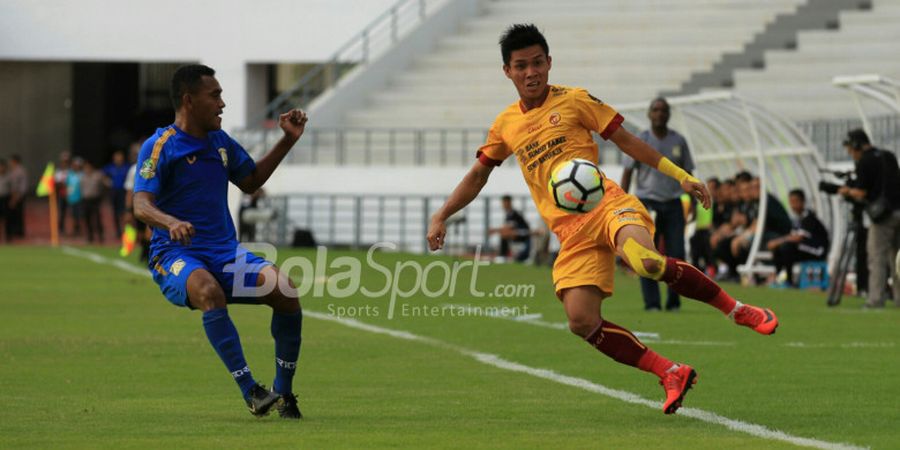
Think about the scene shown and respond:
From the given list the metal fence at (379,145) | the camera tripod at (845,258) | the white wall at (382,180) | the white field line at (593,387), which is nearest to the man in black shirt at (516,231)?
the white wall at (382,180)

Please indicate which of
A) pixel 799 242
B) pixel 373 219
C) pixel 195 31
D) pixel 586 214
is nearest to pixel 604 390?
pixel 586 214

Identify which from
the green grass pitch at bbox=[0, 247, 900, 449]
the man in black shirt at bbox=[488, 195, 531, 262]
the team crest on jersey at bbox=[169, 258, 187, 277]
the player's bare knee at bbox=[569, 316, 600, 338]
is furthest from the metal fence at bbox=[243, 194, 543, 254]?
the team crest on jersey at bbox=[169, 258, 187, 277]

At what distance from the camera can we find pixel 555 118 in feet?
31.9

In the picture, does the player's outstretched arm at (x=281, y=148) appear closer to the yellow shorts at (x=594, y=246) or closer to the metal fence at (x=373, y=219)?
the yellow shorts at (x=594, y=246)

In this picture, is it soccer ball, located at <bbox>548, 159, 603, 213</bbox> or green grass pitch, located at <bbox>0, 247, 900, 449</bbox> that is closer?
green grass pitch, located at <bbox>0, 247, 900, 449</bbox>

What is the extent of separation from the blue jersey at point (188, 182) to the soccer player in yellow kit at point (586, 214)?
3.87 feet

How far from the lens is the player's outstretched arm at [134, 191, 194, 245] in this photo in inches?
346

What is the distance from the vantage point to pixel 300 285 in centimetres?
2339

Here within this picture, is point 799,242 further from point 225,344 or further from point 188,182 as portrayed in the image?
point 225,344

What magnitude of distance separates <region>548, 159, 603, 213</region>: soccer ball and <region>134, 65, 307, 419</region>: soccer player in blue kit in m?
1.45

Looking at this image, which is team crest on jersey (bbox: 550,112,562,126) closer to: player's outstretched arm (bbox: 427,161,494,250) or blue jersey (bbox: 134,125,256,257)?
player's outstretched arm (bbox: 427,161,494,250)

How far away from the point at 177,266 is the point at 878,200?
446 inches

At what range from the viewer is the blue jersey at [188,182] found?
9.30 meters

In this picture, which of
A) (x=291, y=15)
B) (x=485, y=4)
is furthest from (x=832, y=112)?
(x=291, y=15)
